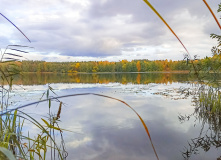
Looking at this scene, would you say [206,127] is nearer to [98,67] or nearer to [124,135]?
[124,135]

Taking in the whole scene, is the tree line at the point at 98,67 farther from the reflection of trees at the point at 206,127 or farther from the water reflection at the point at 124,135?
the reflection of trees at the point at 206,127

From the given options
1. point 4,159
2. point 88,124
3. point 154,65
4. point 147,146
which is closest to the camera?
point 4,159

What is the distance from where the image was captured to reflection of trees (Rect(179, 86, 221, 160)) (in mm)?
5974

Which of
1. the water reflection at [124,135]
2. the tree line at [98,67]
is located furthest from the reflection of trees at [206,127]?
the tree line at [98,67]

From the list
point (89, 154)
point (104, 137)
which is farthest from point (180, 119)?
point (89, 154)

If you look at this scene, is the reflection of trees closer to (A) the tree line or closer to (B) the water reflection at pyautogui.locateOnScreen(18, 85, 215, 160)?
(B) the water reflection at pyautogui.locateOnScreen(18, 85, 215, 160)

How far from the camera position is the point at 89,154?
19.1ft

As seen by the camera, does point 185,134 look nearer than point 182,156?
No

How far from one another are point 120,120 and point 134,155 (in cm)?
383

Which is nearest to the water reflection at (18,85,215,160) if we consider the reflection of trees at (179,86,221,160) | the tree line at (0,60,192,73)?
the reflection of trees at (179,86,221,160)

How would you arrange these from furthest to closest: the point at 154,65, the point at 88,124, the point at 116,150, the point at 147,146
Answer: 1. the point at 154,65
2. the point at 88,124
3. the point at 147,146
4. the point at 116,150

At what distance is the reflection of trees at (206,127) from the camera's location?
597cm

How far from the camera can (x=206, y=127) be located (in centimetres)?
769

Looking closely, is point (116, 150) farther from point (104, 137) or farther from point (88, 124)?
point (88, 124)
